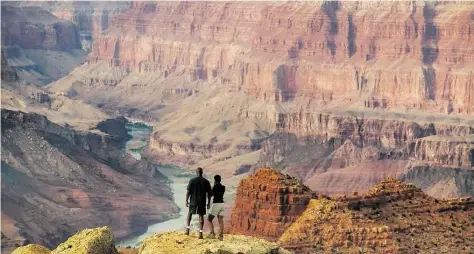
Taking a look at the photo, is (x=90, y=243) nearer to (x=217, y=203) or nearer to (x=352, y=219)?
(x=217, y=203)

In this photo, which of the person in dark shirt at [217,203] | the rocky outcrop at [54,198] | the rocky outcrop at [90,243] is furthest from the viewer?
the rocky outcrop at [54,198]

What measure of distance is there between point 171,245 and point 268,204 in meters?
36.7

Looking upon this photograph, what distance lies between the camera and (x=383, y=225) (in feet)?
216

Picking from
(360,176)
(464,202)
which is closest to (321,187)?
(360,176)

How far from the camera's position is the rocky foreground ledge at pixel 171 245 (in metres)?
31.6

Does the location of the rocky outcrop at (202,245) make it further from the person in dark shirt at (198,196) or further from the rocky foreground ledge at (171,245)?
the person in dark shirt at (198,196)

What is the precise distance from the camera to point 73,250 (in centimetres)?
3216

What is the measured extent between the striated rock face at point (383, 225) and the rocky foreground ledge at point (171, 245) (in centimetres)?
3036

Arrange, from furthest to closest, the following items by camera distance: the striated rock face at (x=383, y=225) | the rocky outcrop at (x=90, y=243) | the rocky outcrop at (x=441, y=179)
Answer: the rocky outcrop at (x=441, y=179), the striated rock face at (x=383, y=225), the rocky outcrop at (x=90, y=243)

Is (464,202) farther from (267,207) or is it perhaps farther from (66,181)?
(66,181)

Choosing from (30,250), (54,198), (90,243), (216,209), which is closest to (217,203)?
(216,209)

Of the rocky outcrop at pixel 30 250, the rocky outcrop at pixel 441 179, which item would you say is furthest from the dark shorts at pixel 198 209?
the rocky outcrop at pixel 441 179

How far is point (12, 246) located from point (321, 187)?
6194 cm

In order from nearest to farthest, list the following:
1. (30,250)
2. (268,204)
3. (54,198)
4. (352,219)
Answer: (30,250) → (352,219) → (268,204) → (54,198)
